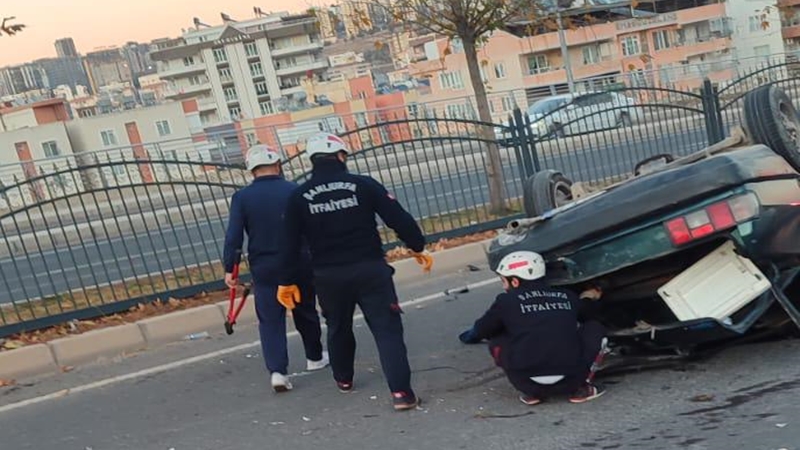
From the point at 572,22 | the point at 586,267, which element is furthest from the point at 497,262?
the point at 572,22

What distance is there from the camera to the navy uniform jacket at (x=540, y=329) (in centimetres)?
436

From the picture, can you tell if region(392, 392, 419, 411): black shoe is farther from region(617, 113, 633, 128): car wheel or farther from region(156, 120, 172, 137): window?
region(156, 120, 172, 137): window

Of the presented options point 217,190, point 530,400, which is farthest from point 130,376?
point 217,190

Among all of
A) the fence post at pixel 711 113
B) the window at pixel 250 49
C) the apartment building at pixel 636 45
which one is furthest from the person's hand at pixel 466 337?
the window at pixel 250 49

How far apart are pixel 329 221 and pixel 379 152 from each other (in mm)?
5344

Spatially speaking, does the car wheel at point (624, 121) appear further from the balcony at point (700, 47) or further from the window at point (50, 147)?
the balcony at point (700, 47)

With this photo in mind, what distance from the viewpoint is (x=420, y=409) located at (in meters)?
4.76

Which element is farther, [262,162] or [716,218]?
[262,162]

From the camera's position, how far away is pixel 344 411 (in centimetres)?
493

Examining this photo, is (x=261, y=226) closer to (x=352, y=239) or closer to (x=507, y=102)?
(x=352, y=239)

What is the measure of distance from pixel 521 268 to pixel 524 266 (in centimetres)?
2

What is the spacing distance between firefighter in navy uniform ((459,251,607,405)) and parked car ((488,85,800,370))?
0.65 ft

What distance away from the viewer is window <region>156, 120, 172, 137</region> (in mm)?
57781

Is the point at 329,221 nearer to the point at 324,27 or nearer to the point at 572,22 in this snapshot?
the point at 324,27
